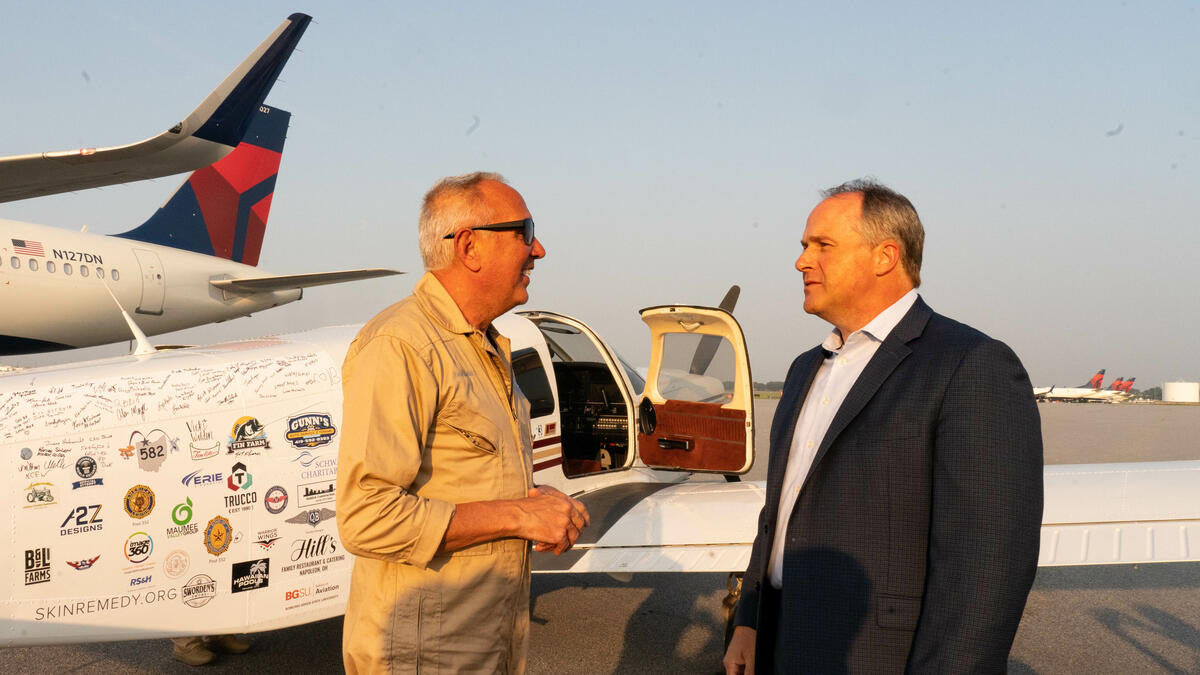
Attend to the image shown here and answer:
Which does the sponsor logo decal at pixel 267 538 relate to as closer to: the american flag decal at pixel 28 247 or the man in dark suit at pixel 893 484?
the man in dark suit at pixel 893 484

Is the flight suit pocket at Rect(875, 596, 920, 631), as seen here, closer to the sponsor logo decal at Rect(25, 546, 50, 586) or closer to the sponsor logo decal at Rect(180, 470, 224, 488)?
the sponsor logo decal at Rect(180, 470, 224, 488)

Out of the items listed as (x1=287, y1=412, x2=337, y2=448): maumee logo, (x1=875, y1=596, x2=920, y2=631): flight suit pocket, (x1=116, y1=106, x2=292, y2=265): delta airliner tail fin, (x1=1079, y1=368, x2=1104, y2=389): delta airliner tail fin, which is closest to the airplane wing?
(x1=287, y1=412, x2=337, y2=448): maumee logo

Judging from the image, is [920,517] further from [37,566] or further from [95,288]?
[95,288]

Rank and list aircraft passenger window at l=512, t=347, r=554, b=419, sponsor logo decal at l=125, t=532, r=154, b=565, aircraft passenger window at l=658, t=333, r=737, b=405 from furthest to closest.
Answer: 1. aircraft passenger window at l=658, t=333, r=737, b=405
2. aircraft passenger window at l=512, t=347, r=554, b=419
3. sponsor logo decal at l=125, t=532, r=154, b=565

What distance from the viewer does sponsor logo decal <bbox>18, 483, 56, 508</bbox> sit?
360 centimetres

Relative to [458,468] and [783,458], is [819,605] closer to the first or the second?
[783,458]

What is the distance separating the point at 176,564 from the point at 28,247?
1316 cm

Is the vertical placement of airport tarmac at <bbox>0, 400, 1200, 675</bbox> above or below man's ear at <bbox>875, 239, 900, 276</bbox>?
below

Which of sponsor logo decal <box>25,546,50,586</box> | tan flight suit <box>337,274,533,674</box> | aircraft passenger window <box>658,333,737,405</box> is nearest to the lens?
tan flight suit <box>337,274,533,674</box>

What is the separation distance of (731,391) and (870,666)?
482cm

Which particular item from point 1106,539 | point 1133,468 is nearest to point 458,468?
point 1106,539

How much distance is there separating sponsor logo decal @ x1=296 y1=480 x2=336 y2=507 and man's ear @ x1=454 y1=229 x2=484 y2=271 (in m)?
2.55

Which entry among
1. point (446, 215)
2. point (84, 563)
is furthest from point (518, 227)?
point (84, 563)

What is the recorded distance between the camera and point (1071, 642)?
6082 mm
